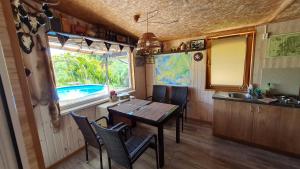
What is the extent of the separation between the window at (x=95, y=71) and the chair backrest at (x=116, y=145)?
4.80ft

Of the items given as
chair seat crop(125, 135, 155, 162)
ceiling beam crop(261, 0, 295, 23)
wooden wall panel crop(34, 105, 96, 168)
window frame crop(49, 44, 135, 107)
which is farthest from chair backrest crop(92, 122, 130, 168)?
ceiling beam crop(261, 0, 295, 23)

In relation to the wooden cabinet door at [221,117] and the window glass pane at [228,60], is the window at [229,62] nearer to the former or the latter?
the window glass pane at [228,60]

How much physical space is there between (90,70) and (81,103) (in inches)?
47.5

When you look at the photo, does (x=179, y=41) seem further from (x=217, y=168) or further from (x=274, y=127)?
(x=217, y=168)

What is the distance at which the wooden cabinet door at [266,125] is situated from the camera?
2.06 m

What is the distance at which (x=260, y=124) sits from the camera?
2186mm

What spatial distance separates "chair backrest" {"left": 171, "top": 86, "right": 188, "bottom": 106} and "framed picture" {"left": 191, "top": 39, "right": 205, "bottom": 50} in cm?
99

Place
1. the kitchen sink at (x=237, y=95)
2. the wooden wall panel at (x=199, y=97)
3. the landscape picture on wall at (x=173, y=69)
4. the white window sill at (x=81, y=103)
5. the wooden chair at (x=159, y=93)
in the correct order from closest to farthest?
the white window sill at (x=81, y=103) → the kitchen sink at (x=237, y=95) → the wooden wall panel at (x=199, y=97) → the landscape picture on wall at (x=173, y=69) → the wooden chair at (x=159, y=93)

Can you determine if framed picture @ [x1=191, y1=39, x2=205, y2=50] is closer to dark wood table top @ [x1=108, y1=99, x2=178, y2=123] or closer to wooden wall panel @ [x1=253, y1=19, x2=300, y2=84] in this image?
wooden wall panel @ [x1=253, y1=19, x2=300, y2=84]

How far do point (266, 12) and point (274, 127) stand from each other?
178 centimetres

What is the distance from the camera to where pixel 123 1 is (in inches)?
74.4

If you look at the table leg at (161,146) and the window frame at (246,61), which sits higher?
the window frame at (246,61)

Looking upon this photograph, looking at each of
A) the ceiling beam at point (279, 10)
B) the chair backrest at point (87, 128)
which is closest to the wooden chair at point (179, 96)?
the ceiling beam at point (279, 10)

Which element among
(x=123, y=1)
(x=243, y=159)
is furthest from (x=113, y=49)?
(x=243, y=159)
